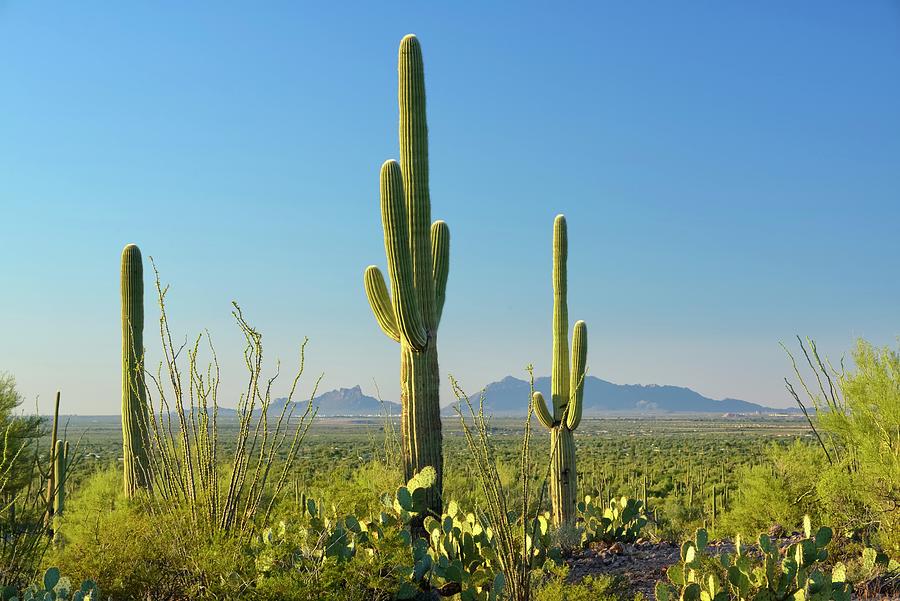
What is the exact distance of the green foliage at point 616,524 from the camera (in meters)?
12.5

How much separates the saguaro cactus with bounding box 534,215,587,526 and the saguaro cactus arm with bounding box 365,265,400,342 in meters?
2.95

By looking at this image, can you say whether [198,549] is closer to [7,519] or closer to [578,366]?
[7,519]

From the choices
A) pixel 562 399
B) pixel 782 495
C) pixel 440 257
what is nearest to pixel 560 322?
pixel 562 399

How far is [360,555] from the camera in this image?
7.05 meters

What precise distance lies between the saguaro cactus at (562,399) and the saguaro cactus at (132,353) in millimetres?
5879

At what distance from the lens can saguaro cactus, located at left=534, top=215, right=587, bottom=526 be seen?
13531 millimetres

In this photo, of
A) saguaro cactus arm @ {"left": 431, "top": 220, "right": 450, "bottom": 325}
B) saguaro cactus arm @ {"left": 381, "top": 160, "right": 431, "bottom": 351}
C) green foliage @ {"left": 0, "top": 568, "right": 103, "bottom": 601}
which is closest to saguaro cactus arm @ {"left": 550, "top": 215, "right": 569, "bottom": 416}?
saguaro cactus arm @ {"left": 431, "top": 220, "right": 450, "bottom": 325}

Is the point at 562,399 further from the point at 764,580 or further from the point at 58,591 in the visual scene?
the point at 58,591

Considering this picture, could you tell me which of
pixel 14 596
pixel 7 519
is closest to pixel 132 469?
pixel 7 519

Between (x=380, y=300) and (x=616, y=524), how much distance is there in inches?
191

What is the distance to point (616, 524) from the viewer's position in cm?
1262

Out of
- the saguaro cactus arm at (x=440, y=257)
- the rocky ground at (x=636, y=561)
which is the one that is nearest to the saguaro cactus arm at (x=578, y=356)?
the rocky ground at (x=636, y=561)

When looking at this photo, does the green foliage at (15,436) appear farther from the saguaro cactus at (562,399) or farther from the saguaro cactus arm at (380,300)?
the saguaro cactus at (562,399)

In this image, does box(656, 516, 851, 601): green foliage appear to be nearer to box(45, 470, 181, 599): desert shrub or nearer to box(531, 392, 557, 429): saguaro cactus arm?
box(45, 470, 181, 599): desert shrub
